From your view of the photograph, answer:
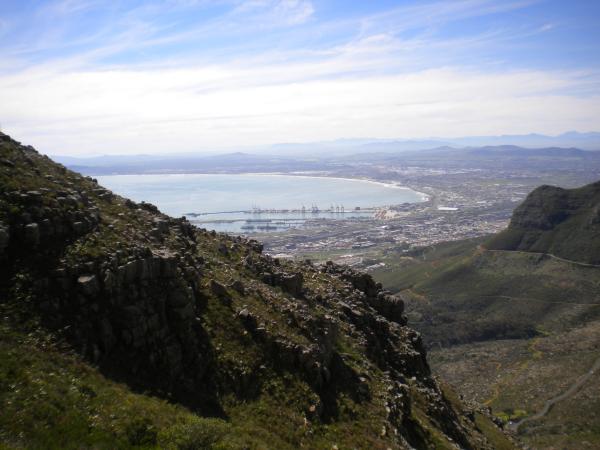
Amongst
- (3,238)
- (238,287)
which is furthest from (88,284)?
(238,287)

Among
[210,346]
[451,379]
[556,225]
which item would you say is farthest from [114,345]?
[556,225]

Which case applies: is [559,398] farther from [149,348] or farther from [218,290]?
[149,348]

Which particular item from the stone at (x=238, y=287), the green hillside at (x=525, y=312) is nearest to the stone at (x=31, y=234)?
Result: the stone at (x=238, y=287)

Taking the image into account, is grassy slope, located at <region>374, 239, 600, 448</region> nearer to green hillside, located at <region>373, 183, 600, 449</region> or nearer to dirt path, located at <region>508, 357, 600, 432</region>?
green hillside, located at <region>373, 183, 600, 449</region>

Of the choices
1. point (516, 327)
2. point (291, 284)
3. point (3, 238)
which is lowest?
point (516, 327)

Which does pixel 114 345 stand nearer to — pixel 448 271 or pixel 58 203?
pixel 58 203

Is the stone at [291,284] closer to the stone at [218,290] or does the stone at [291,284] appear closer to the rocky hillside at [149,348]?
the rocky hillside at [149,348]

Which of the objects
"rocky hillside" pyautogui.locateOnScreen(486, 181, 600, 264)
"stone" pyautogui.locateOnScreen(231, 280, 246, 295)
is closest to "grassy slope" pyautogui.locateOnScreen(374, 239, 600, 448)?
"rocky hillside" pyautogui.locateOnScreen(486, 181, 600, 264)
